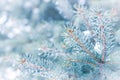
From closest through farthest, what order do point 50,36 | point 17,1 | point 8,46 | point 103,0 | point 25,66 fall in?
point 25,66 < point 103,0 < point 50,36 < point 8,46 < point 17,1

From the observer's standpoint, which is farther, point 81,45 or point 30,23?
point 30,23

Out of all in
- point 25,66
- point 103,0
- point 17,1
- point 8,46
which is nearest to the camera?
point 25,66

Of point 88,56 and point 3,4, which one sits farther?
point 3,4

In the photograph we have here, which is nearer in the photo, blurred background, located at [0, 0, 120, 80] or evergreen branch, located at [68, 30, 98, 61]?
evergreen branch, located at [68, 30, 98, 61]

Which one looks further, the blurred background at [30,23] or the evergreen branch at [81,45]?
the blurred background at [30,23]

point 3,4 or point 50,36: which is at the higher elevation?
point 3,4

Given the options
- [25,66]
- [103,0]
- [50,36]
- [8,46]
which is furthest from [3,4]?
[25,66]

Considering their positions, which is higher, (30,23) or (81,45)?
(30,23)

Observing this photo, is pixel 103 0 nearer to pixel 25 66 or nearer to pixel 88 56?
pixel 88 56
